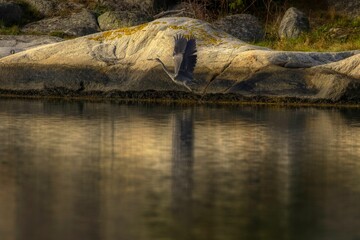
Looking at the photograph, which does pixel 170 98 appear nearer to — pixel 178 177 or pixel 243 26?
pixel 243 26

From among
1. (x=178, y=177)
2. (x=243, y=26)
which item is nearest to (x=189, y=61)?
(x=243, y=26)

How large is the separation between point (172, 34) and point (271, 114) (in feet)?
15.8

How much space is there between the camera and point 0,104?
19688 mm

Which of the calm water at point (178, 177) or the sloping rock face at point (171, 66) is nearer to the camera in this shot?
the calm water at point (178, 177)

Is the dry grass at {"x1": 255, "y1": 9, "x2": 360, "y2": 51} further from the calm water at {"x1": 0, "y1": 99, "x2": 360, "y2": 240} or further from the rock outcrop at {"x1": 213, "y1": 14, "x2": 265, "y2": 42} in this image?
the calm water at {"x1": 0, "y1": 99, "x2": 360, "y2": 240}

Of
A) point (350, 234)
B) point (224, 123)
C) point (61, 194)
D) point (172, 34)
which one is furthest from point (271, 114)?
point (350, 234)

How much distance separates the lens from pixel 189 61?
66.1ft

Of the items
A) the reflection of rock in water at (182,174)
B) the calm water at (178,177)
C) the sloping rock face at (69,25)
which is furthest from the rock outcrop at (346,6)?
the reflection of rock in water at (182,174)

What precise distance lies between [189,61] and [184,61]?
10cm

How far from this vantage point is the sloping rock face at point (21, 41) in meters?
24.4

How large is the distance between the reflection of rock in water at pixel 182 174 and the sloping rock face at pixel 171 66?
13.5 ft

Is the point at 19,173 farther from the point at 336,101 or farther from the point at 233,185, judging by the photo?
the point at 336,101

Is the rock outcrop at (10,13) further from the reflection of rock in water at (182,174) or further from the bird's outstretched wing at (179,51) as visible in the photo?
the reflection of rock in water at (182,174)

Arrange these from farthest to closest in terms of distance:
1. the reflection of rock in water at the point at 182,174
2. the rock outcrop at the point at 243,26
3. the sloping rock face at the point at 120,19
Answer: the sloping rock face at the point at 120,19 → the rock outcrop at the point at 243,26 → the reflection of rock in water at the point at 182,174
